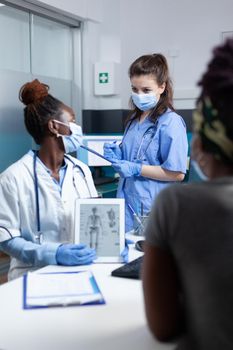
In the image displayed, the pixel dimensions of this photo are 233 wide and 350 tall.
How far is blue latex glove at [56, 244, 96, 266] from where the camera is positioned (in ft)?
4.78

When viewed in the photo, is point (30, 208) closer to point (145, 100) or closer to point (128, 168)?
point (128, 168)

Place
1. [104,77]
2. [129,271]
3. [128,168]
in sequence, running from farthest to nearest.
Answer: [104,77]
[128,168]
[129,271]

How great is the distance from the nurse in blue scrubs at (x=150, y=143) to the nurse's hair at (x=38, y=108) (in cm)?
55

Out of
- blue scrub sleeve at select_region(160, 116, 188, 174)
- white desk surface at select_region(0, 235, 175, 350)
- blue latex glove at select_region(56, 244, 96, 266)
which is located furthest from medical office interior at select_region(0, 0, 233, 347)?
white desk surface at select_region(0, 235, 175, 350)

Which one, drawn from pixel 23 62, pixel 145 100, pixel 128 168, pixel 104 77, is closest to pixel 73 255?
pixel 128 168

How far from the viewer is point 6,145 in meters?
3.31

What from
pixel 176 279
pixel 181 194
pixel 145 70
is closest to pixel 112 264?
pixel 176 279

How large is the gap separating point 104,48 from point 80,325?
349cm

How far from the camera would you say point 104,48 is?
13.7 feet

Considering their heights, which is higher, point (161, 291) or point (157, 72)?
point (157, 72)

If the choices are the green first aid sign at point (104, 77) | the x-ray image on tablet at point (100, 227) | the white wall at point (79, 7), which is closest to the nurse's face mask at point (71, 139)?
the x-ray image on tablet at point (100, 227)

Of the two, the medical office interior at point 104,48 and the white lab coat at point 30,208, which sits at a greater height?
the medical office interior at point 104,48

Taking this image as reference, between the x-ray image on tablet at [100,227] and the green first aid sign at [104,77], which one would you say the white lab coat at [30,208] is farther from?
the green first aid sign at [104,77]

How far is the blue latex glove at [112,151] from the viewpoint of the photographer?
7.64 ft
